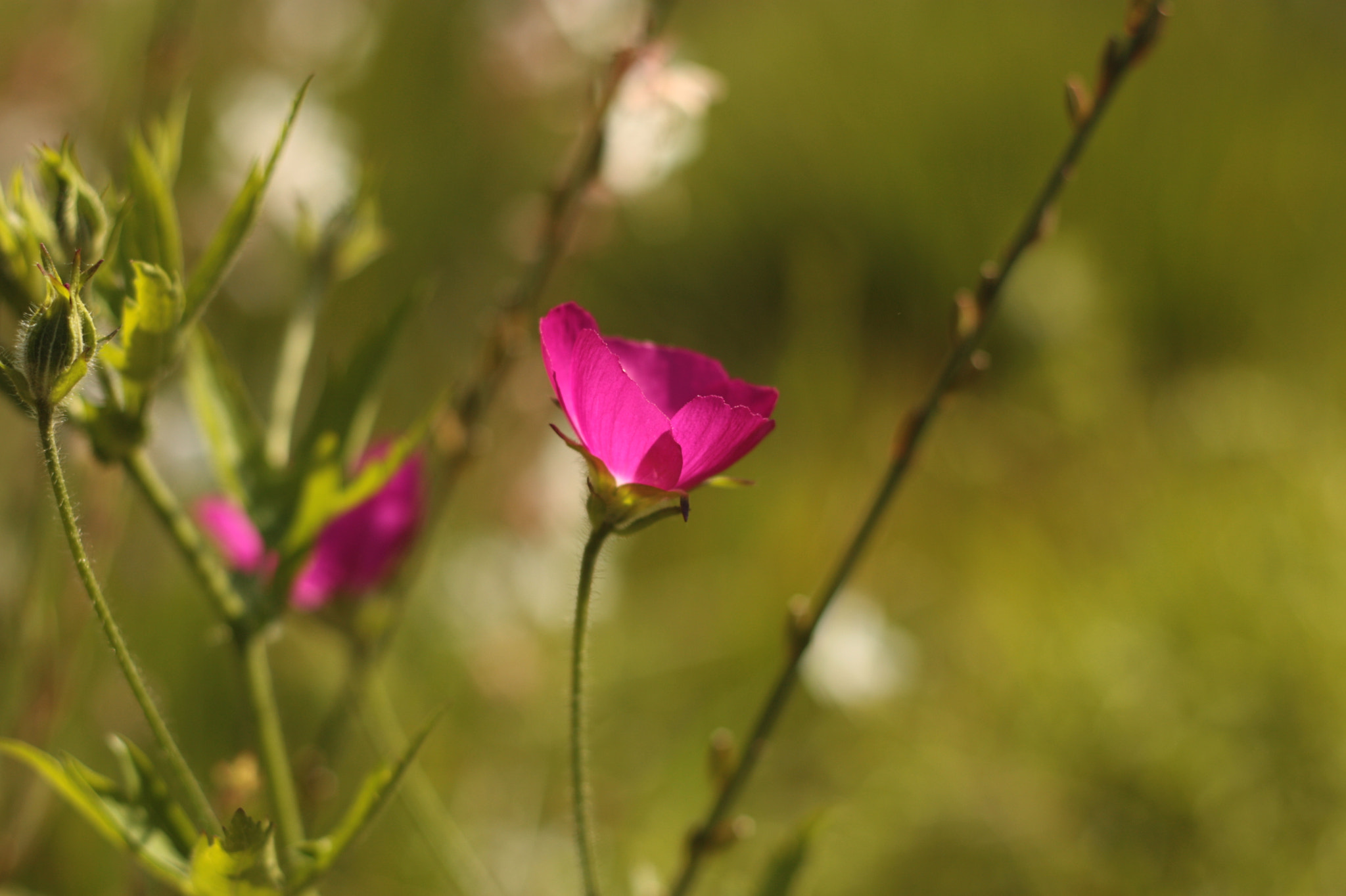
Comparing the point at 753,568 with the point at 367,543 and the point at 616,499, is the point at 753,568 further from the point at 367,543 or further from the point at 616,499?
the point at 616,499

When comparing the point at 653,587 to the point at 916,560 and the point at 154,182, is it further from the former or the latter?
the point at 154,182

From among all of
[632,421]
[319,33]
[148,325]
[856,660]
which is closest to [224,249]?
[148,325]

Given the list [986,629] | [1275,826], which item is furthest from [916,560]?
[1275,826]

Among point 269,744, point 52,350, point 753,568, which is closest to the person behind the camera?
point 52,350

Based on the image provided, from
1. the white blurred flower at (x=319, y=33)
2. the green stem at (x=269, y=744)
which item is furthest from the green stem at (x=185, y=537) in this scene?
the white blurred flower at (x=319, y=33)

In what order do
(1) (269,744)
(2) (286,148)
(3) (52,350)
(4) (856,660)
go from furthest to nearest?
(4) (856,660), (2) (286,148), (1) (269,744), (3) (52,350)

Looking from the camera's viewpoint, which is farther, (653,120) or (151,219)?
(653,120)

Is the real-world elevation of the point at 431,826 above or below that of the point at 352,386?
below

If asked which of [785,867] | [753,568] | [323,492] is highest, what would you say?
[323,492]

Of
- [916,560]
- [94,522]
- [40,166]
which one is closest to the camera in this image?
[40,166]
